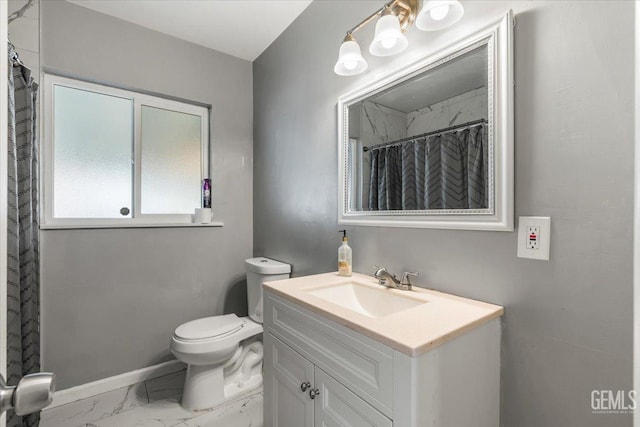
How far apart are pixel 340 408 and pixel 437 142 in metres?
1.01

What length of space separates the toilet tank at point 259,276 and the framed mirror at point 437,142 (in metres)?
0.62

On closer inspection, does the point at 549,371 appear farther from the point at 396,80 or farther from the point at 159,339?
the point at 159,339

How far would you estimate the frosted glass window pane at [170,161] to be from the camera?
212 cm

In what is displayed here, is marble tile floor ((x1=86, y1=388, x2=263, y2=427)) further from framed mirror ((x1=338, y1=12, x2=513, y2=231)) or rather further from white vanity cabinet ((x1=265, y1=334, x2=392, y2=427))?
framed mirror ((x1=338, y1=12, x2=513, y2=231))

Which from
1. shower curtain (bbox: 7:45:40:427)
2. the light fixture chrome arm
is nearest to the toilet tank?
shower curtain (bbox: 7:45:40:427)

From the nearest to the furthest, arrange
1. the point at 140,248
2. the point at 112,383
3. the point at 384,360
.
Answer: the point at 384,360 < the point at 112,383 < the point at 140,248

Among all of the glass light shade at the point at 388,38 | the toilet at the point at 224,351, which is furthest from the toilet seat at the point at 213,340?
the glass light shade at the point at 388,38

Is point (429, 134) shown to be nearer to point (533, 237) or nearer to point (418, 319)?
point (533, 237)

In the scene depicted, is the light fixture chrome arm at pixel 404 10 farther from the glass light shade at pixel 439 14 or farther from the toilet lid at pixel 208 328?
the toilet lid at pixel 208 328

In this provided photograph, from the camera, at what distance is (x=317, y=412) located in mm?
1010

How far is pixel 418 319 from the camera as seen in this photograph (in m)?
0.89

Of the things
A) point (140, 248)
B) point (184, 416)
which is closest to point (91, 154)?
point (140, 248)

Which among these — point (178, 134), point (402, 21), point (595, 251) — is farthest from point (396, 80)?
point (178, 134)

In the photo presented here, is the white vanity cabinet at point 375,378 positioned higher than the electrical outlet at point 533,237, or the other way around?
the electrical outlet at point 533,237
